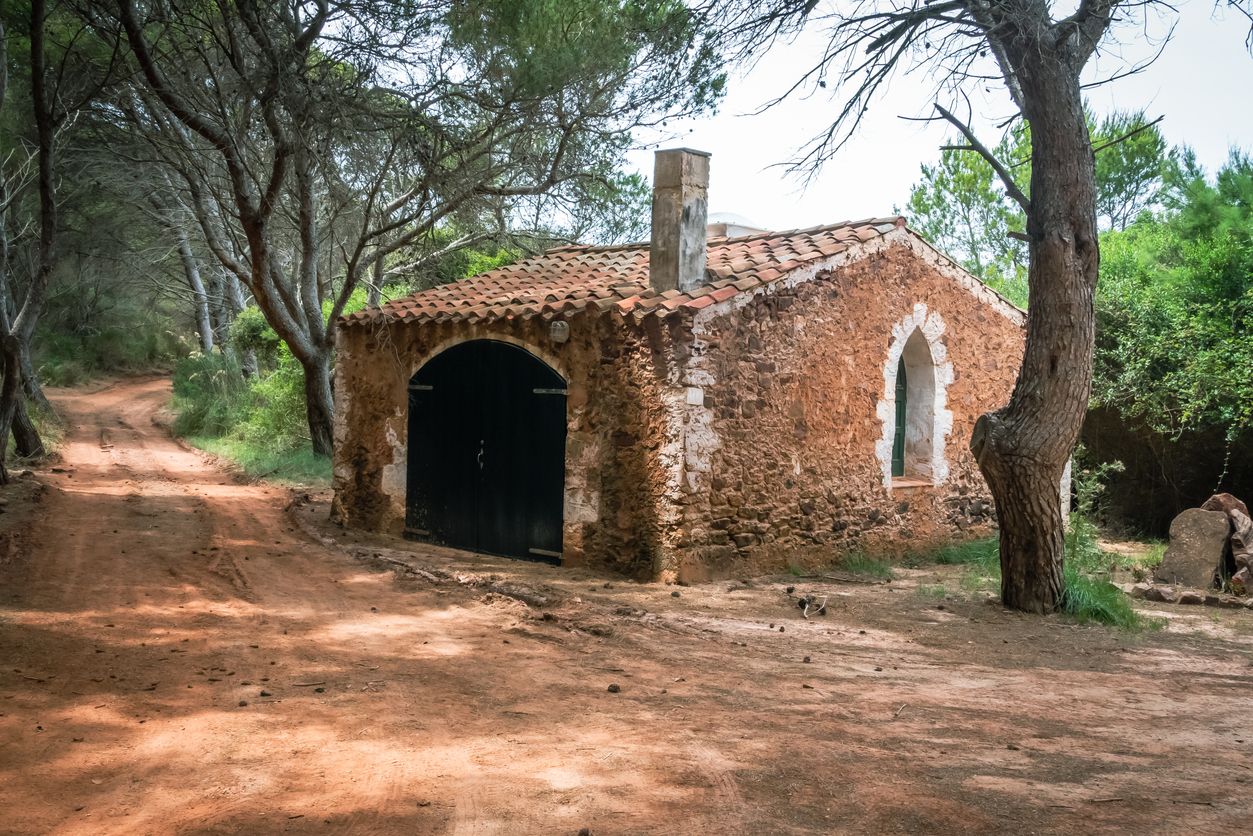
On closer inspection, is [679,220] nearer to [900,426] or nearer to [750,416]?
[750,416]

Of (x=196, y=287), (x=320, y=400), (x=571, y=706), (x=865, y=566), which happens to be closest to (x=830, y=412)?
(x=865, y=566)

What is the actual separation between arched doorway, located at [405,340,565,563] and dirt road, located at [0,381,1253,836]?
79 centimetres

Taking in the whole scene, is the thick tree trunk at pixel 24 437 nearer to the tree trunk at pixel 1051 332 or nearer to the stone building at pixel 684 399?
the stone building at pixel 684 399

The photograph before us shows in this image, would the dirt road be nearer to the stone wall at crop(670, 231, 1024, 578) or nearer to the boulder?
the stone wall at crop(670, 231, 1024, 578)

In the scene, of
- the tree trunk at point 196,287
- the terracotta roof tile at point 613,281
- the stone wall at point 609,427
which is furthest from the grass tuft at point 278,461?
the tree trunk at point 196,287

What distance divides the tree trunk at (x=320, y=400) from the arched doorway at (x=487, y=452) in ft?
15.6

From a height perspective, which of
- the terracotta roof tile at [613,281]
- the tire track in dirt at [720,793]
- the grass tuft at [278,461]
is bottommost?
the tire track in dirt at [720,793]

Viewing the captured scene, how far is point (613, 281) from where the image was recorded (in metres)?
10.6

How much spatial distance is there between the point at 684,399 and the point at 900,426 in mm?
4069

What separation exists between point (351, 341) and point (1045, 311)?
7610mm

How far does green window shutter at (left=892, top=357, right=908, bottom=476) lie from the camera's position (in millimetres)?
11984

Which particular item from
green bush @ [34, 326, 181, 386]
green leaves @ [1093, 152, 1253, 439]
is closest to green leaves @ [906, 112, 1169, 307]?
green leaves @ [1093, 152, 1253, 439]

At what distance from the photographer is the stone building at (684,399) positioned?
30.2 ft

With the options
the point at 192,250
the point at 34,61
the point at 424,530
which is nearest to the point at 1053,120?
the point at 424,530
